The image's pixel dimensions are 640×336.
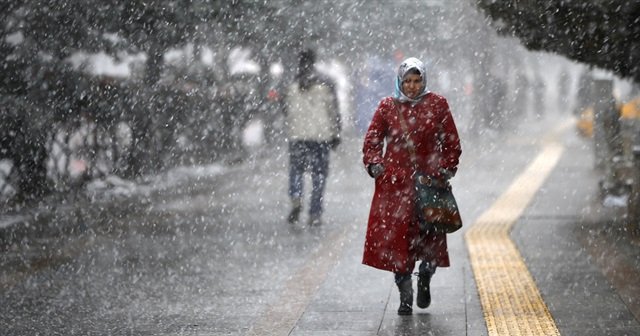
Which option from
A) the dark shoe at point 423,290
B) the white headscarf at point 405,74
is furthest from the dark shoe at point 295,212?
the white headscarf at point 405,74

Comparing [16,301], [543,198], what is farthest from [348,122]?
[16,301]

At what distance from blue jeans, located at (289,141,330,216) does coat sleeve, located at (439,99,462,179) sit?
176 inches

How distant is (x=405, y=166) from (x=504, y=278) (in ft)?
4.93

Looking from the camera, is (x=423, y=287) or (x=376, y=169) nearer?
(x=376, y=169)

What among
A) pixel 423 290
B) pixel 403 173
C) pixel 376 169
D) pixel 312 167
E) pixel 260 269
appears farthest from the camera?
pixel 312 167

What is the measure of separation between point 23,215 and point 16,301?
4.08m

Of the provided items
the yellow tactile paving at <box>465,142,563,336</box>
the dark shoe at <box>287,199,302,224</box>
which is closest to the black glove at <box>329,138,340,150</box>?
the dark shoe at <box>287,199,302,224</box>

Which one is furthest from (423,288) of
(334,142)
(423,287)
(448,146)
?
(334,142)

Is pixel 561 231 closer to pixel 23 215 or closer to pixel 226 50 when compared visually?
pixel 23 215

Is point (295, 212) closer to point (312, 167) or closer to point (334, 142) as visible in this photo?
point (312, 167)

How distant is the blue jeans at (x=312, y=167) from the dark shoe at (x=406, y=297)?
4372 millimetres

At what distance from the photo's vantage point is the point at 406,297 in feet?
19.7

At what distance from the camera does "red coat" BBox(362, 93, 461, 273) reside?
594 cm

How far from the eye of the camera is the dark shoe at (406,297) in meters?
6.01
